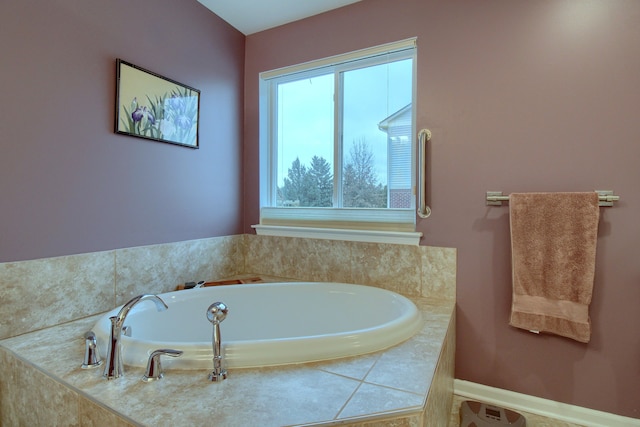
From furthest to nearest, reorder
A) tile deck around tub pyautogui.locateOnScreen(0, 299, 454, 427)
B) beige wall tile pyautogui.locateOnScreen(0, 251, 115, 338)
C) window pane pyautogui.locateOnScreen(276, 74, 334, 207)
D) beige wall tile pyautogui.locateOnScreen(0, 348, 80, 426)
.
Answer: window pane pyautogui.locateOnScreen(276, 74, 334, 207) < beige wall tile pyautogui.locateOnScreen(0, 251, 115, 338) < beige wall tile pyautogui.locateOnScreen(0, 348, 80, 426) < tile deck around tub pyautogui.locateOnScreen(0, 299, 454, 427)

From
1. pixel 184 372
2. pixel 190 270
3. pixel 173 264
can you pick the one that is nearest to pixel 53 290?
pixel 173 264

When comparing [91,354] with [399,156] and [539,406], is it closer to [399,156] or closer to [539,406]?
[399,156]

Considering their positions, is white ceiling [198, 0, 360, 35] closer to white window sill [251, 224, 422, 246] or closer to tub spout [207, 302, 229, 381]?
white window sill [251, 224, 422, 246]

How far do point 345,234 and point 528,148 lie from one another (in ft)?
3.58

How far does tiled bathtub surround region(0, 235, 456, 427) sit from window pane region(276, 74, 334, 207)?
0.51 metres

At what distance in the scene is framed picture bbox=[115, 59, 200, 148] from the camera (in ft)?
5.18

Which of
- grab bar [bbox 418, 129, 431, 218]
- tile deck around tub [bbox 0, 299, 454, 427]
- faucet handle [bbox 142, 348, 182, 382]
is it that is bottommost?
tile deck around tub [bbox 0, 299, 454, 427]

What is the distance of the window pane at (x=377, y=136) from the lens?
192 centimetres

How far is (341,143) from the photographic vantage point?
2135 millimetres

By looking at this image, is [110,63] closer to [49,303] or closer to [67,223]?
[67,223]

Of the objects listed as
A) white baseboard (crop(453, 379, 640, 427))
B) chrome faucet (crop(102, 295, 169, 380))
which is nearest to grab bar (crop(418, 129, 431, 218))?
white baseboard (crop(453, 379, 640, 427))

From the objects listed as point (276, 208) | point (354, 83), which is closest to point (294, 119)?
point (354, 83)

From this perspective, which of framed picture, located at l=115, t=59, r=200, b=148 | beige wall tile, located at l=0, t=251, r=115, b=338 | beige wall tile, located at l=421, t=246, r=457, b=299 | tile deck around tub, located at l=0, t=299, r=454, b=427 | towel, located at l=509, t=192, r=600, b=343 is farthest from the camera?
beige wall tile, located at l=421, t=246, r=457, b=299

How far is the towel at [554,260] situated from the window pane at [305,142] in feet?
3.85
